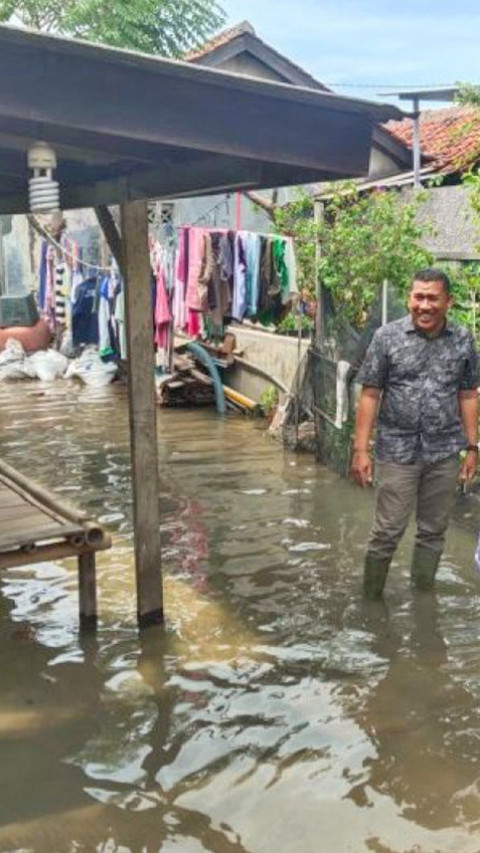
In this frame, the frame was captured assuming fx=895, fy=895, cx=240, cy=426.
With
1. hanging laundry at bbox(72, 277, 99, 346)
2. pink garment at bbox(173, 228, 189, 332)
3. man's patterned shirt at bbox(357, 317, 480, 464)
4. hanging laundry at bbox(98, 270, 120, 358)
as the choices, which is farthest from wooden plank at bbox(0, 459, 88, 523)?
hanging laundry at bbox(72, 277, 99, 346)

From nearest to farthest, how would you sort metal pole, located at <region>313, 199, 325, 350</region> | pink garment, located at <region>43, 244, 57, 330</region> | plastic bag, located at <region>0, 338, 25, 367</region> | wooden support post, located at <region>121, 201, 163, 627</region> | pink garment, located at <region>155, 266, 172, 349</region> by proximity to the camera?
1. wooden support post, located at <region>121, 201, 163, 627</region>
2. metal pole, located at <region>313, 199, 325, 350</region>
3. pink garment, located at <region>155, 266, 172, 349</region>
4. plastic bag, located at <region>0, 338, 25, 367</region>
5. pink garment, located at <region>43, 244, 57, 330</region>

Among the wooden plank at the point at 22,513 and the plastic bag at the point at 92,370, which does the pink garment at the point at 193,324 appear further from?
the wooden plank at the point at 22,513

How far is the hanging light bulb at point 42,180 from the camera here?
13.0ft

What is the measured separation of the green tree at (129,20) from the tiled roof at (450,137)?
599 cm

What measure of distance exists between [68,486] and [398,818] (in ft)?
18.7

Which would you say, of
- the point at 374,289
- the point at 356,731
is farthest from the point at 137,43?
the point at 356,731

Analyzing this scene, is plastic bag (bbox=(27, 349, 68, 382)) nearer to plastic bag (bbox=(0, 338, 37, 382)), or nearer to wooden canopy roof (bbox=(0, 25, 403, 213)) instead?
plastic bag (bbox=(0, 338, 37, 382))

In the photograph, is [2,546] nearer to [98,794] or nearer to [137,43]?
[98,794]

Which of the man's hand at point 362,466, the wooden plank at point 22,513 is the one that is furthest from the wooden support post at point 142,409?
the man's hand at point 362,466

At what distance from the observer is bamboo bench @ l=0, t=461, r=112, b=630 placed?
4500mm

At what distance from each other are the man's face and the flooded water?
5.61ft

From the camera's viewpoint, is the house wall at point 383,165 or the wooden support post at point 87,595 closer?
the wooden support post at point 87,595

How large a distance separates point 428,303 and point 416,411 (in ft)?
2.08

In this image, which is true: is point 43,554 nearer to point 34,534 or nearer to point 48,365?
point 34,534
